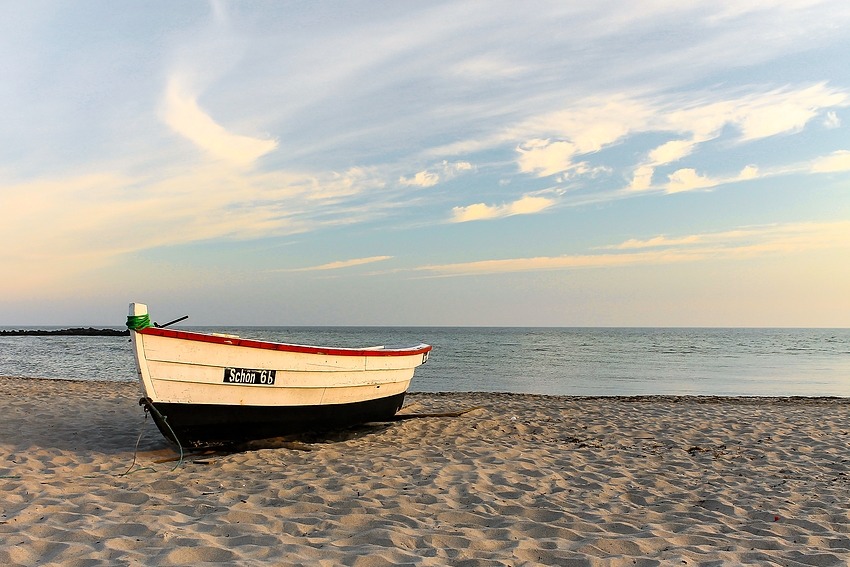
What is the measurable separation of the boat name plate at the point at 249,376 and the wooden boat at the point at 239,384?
1cm

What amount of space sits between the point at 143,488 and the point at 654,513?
13.7 feet

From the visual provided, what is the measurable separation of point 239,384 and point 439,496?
277cm

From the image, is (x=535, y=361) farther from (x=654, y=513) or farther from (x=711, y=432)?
(x=654, y=513)

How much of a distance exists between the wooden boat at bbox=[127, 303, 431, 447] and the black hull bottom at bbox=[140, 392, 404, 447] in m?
0.01

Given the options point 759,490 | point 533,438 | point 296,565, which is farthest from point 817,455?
point 296,565

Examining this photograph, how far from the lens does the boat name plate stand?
21.2 feet

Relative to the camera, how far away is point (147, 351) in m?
5.93

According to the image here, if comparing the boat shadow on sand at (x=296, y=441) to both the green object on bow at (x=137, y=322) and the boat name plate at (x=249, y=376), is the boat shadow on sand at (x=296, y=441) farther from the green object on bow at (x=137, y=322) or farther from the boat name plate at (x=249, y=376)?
the green object on bow at (x=137, y=322)

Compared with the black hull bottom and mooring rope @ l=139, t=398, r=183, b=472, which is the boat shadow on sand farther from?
mooring rope @ l=139, t=398, r=183, b=472

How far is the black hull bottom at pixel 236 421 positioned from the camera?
6.27 meters

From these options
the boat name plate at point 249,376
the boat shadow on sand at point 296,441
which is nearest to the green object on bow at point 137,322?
the boat name plate at point 249,376

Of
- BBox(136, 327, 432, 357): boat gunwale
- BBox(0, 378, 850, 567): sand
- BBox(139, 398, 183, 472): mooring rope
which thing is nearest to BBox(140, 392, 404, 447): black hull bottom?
BBox(139, 398, 183, 472): mooring rope

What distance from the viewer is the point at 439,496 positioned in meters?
4.93

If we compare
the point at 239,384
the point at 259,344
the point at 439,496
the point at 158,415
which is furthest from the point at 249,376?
the point at 439,496
